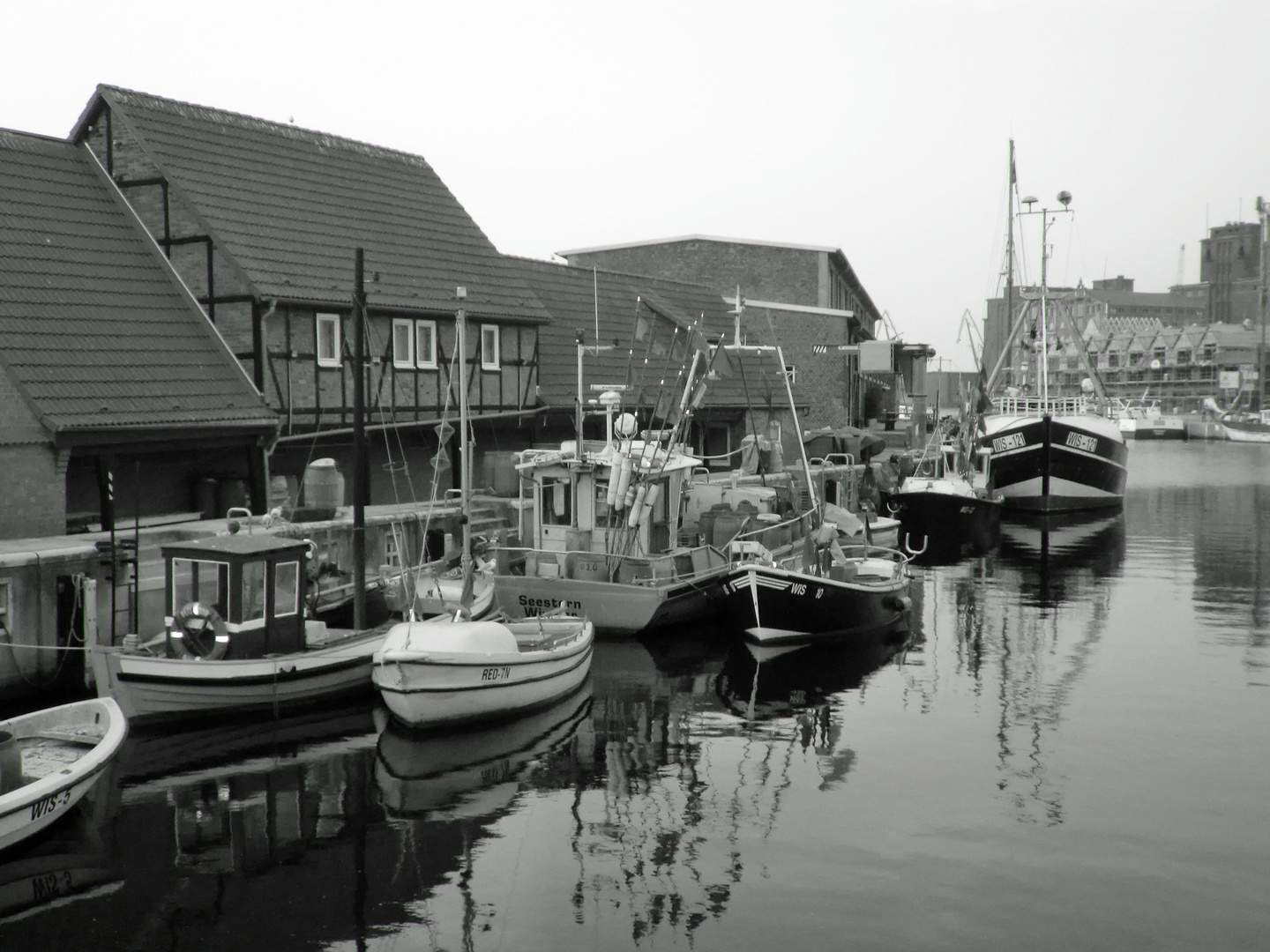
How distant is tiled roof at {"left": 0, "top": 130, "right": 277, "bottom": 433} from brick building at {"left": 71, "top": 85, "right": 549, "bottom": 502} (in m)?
0.75

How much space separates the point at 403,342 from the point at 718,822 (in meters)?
17.5

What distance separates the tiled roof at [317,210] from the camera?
2598 centimetres

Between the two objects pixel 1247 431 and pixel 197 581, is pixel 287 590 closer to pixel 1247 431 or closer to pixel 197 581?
pixel 197 581

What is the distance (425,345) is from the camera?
28.7 meters

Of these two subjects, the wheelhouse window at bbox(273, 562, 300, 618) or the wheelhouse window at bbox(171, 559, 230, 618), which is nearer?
the wheelhouse window at bbox(171, 559, 230, 618)

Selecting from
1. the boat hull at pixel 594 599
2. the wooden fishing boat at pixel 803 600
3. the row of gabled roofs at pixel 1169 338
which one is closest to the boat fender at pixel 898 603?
the wooden fishing boat at pixel 803 600

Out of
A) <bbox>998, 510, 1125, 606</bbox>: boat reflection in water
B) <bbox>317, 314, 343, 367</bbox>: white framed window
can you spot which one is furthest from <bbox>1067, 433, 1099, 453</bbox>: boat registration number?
<bbox>317, 314, 343, 367</bbox>: white framed window

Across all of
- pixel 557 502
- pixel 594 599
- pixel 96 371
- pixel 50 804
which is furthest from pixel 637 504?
pixel 50 804

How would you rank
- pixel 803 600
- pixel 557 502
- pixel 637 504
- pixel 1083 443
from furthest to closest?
pixel 1083 443 → pixel 557 502 → pixel 637 504 → pixel 803 600

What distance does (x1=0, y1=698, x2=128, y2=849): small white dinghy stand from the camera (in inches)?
465

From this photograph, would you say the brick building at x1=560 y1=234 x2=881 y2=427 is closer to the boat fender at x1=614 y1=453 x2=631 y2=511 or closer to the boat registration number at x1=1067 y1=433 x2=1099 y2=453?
the boat registration number at x1=1067 y1=433 x2=1099 y2=453

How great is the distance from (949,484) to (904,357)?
1324 inches

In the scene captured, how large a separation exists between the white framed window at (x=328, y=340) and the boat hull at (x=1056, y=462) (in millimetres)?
32583

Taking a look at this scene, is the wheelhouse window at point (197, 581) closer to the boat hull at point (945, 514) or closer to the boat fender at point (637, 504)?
the boat fender at point (637, 504)
